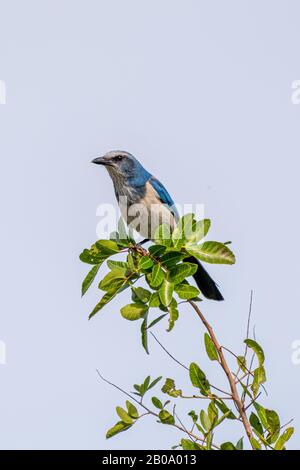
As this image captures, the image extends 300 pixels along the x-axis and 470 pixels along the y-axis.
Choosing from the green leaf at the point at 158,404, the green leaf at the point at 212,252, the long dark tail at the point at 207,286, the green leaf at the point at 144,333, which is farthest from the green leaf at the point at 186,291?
the long dark tail at the point at 207,286

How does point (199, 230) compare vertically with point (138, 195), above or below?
below

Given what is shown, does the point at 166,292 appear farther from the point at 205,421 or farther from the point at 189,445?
the point at 189,445

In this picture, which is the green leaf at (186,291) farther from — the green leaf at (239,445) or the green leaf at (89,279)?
the green leaf at (239,445)

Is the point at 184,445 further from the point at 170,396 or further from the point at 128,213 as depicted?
the point at 128,213

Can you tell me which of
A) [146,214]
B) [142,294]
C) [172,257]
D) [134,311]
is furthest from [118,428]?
[146,214]

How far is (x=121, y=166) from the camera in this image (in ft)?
33.0

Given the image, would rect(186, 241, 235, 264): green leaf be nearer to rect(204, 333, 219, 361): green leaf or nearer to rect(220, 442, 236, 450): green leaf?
rect(204, 333, 219, 361): green leaf

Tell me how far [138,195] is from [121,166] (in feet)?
1.30

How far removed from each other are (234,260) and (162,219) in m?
4.10

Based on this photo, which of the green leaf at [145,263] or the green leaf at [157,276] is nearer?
the green leaf at [157,276]

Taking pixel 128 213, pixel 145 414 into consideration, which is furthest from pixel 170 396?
pixel 128 213

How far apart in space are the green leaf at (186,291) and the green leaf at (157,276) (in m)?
0.14

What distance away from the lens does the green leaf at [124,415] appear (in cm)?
565
